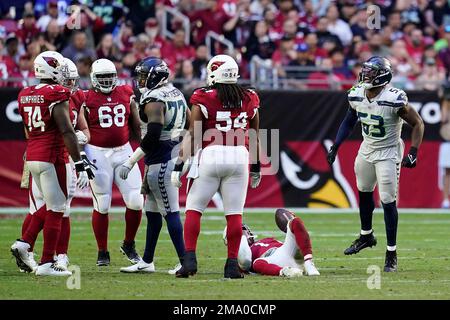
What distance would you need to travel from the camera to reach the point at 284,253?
888 cm

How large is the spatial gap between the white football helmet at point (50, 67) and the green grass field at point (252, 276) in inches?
65.5

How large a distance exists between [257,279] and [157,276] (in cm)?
86

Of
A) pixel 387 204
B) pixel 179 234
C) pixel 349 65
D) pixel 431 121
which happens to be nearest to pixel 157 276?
pixel 179 234

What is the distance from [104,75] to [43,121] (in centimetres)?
121

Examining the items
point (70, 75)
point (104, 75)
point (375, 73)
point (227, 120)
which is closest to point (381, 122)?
point (375, 73)

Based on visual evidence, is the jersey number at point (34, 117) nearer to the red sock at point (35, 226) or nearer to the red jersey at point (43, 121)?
the red jersey at point (43, 121)

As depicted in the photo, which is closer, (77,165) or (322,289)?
(322,289)

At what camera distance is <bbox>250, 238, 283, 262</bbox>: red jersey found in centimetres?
913

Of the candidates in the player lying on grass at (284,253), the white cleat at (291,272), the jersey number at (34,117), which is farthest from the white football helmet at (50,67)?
the white cleat at (291,272)

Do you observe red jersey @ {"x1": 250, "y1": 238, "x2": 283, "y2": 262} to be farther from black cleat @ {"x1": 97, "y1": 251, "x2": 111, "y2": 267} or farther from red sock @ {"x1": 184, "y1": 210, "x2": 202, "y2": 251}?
black cleat @ {"x1": 97, "y1": 251, "x2": 111, "y2": 267}

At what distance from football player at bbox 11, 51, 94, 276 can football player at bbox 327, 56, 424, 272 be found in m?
2.50

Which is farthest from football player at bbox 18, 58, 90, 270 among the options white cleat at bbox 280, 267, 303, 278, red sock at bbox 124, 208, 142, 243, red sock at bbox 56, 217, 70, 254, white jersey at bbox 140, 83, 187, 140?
white cleat at bbox 280, 267, 303, 278

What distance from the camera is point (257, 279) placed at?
8594 millimetres

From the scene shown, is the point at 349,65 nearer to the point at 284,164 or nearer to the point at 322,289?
the point at 284,164
